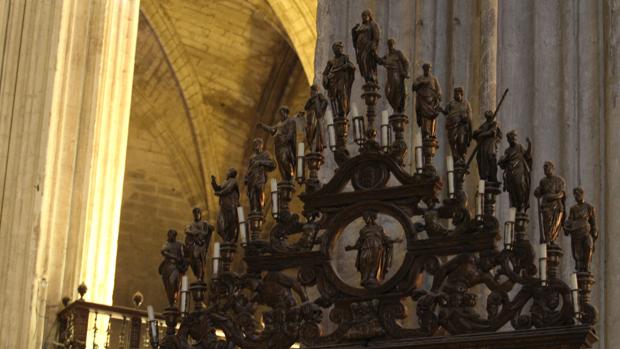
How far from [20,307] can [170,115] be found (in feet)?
29.5

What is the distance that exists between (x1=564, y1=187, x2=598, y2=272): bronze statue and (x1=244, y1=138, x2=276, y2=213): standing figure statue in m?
1.39

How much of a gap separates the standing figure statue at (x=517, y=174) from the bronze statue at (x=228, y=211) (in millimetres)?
1231

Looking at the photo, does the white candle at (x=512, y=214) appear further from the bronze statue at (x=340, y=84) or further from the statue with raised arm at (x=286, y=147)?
the statue with raised arm at (x=286, y=147)

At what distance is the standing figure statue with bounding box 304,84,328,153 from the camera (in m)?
7.35

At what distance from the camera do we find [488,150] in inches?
276

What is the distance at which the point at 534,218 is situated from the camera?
795cm

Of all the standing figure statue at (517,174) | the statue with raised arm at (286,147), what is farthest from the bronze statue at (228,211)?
the standing figure statue at (517,174)

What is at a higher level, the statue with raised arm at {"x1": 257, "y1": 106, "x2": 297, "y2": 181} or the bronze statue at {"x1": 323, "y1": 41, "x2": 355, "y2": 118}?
the bronze statue at {"x1": 323, "y1": 41, "x2": 355, "y2": 118}

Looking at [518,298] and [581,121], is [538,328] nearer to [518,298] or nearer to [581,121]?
[518,298]

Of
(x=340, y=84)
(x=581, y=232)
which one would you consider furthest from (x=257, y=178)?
(x=581, y=232)

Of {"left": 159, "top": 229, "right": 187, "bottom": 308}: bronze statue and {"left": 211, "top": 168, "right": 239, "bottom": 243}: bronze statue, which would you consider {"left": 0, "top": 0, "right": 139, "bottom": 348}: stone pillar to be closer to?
{"left": 159, "top": 229, "right": 187, "bottom": 308}: bronze statue

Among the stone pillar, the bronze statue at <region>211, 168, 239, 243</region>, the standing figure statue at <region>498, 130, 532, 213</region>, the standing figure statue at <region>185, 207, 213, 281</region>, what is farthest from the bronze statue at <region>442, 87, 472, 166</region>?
the stone pillar

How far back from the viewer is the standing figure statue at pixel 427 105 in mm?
7188

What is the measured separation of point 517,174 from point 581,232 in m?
0.38
